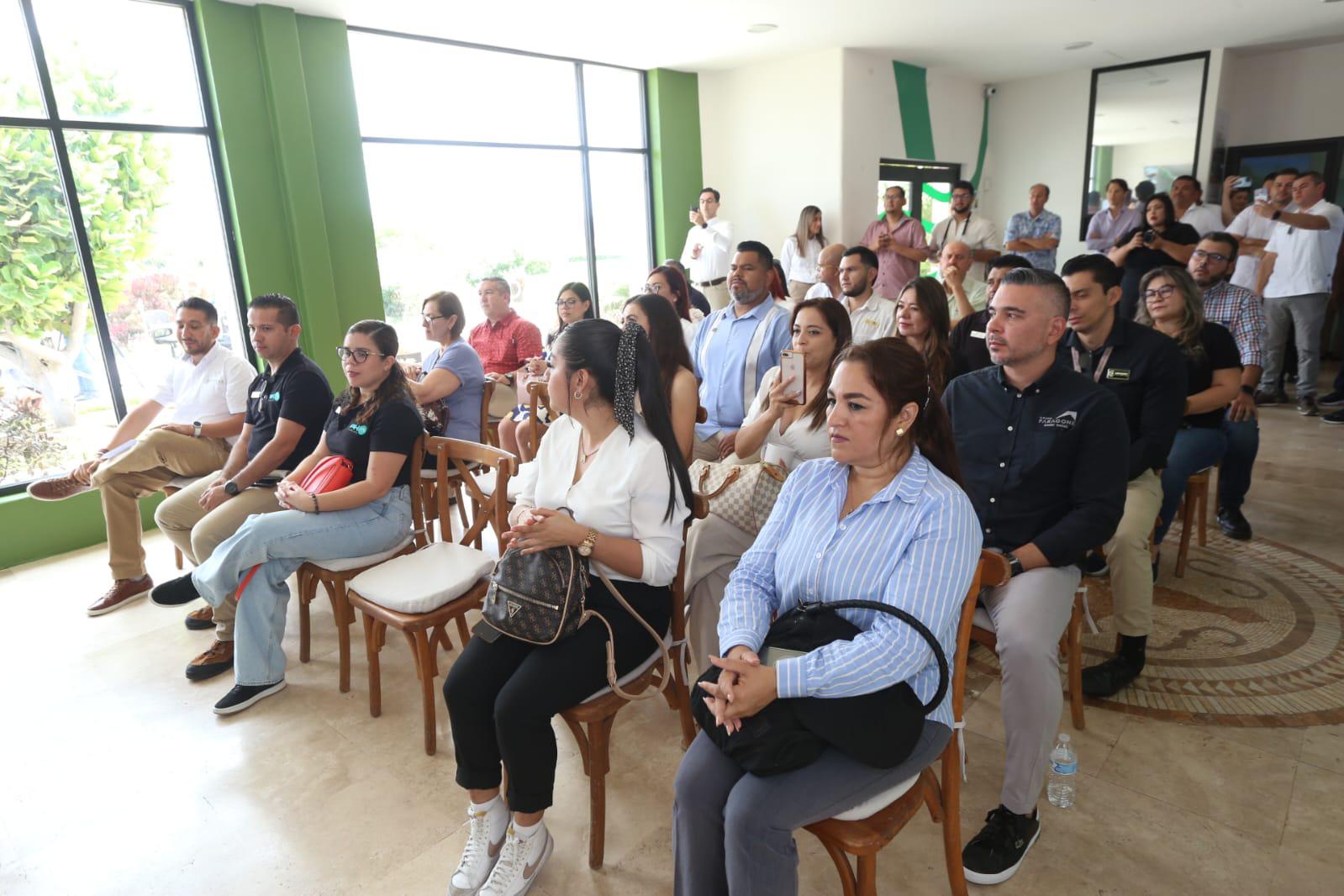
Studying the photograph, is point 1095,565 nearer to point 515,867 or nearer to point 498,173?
point 515,867

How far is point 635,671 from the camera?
1.90m

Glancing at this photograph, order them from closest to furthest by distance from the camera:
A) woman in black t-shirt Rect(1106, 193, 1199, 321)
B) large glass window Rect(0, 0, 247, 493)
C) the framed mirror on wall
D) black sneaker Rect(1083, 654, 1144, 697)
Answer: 1. black sneaker Rect(1083, 654, 1144, 697)
2. large glass window Rect(0, 0, 247, 493)
3. woman in black t-shirt Rect(1106, 193, 1199, 321)
4. the framed mirror on wall

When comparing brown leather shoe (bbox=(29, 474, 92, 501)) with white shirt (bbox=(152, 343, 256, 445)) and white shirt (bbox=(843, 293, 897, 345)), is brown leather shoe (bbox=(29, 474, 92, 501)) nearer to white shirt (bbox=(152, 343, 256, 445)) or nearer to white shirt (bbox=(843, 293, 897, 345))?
white shirt (bbox=(152, 343, 256, 445))

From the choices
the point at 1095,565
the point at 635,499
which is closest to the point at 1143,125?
the point at 1095,565

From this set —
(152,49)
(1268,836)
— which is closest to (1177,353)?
(1268,836)

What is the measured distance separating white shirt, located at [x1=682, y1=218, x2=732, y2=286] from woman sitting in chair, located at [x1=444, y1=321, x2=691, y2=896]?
18.4 ft

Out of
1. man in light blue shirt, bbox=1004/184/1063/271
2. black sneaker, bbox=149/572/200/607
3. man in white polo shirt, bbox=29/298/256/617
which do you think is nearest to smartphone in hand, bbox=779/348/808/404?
man in white polo shirt, bbox=29/298/256/617

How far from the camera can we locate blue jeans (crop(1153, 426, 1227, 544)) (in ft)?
10.3

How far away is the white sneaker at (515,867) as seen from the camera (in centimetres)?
172

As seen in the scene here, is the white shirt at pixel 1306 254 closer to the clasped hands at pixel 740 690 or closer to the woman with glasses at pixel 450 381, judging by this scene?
the woman with glasses at pixel 450 381

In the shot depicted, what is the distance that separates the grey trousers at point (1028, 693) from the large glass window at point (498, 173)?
5.11m

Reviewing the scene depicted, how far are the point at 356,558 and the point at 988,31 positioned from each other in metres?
6.90

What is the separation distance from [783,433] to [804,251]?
195 inches

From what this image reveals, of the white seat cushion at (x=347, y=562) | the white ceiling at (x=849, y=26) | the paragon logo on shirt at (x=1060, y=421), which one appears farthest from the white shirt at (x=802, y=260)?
the white seat cushion at (x=347, y=562)
